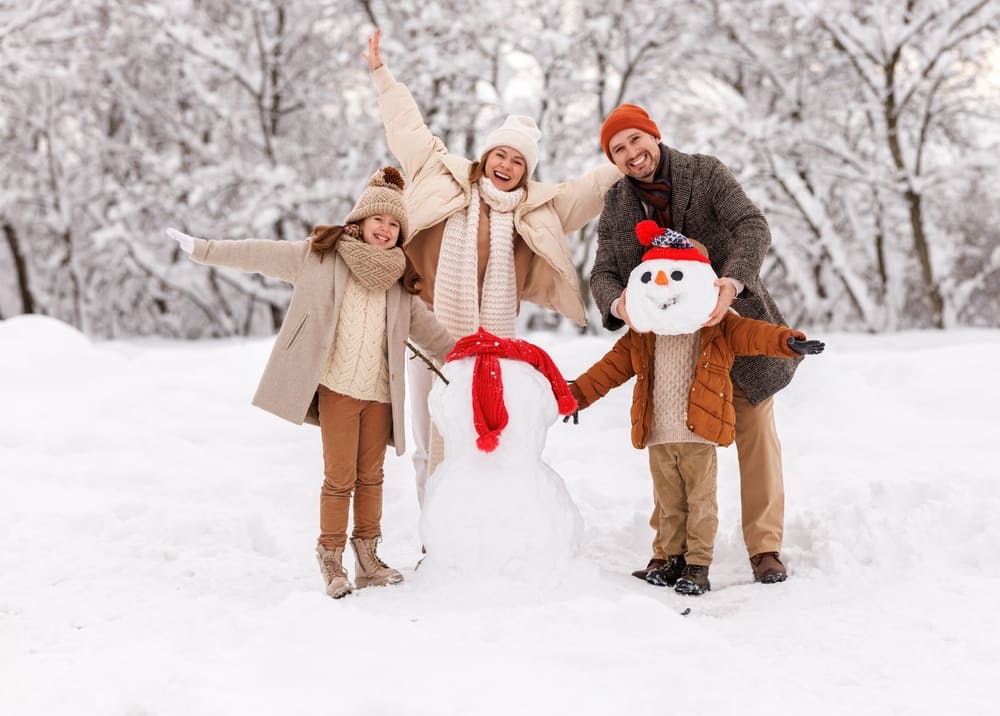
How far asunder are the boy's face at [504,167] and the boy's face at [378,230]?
59 cm

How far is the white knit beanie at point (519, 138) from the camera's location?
3.46 metres

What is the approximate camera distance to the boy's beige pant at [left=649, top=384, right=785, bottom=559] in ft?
10.7

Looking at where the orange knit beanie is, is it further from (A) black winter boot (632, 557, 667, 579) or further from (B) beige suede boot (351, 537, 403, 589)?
(B) beige suede boot (351, 537, 403, 589)

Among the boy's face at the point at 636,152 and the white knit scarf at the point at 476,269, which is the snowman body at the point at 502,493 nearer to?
the white knit scarf at the point at 476,269

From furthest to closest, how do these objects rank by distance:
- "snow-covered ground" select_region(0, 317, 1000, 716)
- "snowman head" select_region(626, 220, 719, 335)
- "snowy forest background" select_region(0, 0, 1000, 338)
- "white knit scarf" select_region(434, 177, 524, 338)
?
"snowy forest background" select_region(0, 0, 1000, 338), "white knit scarf" select_region(434, 177, 524, 338), "snowman head" select_region(626, 220, 719, 335), "snow-covered ground" select_region(0, 317, 1000, 716)

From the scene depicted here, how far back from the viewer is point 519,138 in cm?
347

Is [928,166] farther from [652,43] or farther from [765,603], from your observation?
[765,603]

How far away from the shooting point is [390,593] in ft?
9.42

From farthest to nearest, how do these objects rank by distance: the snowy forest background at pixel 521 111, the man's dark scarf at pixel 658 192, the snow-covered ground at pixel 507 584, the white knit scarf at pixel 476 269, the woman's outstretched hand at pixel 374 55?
the snowy forest background at pixel 521 111, the woman's outstretched hand at pixel 374 55, the white knit scarf at pixel 476 269, the man's dark scarf at pixel 658 192, the snow-covered ground at pixel 507 584

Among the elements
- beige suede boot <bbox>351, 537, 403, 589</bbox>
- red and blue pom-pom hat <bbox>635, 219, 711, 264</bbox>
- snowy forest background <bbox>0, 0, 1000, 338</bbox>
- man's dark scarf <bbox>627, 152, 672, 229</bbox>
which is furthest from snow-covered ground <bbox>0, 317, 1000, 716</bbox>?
snowy forest background <bbox>0, 0, 1000, 338</bbox>

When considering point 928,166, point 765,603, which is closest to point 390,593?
point 765,603

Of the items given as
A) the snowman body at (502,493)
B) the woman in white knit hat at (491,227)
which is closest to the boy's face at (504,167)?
the woman in white knit hat at (491,227)

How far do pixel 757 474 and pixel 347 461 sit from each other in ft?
5.65

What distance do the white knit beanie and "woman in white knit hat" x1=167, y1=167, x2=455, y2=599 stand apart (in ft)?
1.74
